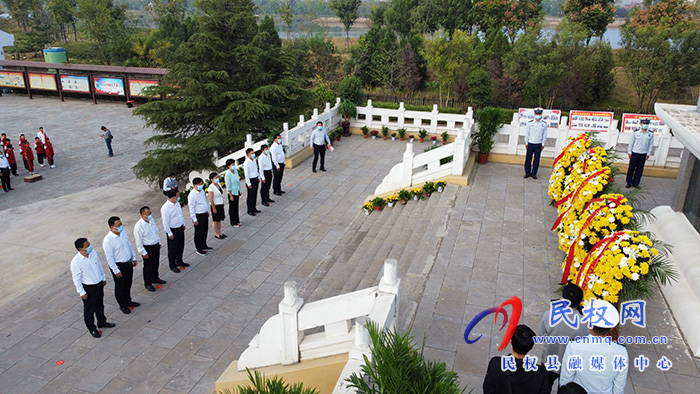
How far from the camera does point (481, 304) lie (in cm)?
653

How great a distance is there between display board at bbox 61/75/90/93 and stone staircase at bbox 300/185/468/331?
77.2 feet

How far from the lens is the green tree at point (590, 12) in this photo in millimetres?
29828

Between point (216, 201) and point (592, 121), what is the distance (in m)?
9.08

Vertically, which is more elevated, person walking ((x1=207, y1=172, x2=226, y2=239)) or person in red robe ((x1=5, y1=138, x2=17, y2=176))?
person walking ((x1=207, y1=172, x2=226, y2=239))

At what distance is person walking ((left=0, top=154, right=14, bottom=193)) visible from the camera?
15.2 metres

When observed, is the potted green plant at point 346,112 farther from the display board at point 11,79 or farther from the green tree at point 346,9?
the green tree at point 346,9

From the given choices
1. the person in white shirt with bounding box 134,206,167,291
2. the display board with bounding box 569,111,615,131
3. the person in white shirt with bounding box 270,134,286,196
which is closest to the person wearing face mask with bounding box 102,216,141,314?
the person in white shirt with bounding box 134,206,167,291

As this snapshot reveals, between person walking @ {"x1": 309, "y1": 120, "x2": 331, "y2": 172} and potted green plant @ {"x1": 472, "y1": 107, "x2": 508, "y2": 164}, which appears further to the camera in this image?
person walking @ {"x1": 309, "y1": 120, "x2": 331, "y2": 172}

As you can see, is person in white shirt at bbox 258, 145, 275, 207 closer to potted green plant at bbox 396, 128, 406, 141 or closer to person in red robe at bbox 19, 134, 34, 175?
potted green plant at bbox 396, 128, 406, 141

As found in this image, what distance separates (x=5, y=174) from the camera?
15.4 m

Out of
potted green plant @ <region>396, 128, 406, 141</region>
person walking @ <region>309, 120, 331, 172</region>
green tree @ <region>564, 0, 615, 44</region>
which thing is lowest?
potted green plant @ <region>396, 128, 406, 141</region>

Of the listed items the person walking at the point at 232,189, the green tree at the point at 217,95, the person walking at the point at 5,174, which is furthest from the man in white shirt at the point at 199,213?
the person walking at the point at 5,174

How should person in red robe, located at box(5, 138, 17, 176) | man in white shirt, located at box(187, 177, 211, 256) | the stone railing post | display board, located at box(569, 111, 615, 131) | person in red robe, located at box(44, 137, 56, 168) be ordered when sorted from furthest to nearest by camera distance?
1. person in red robe, located at box(44, 137, 56, 168)
2. person in red robe, located at box(5, 138, 17, 176)
3. display board, located at box(569, 111, 615, 131)
4. man in white shirt, located at box(187, 177, 211, 256)
5. the stone railing post

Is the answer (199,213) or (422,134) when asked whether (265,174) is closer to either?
(199,213)
